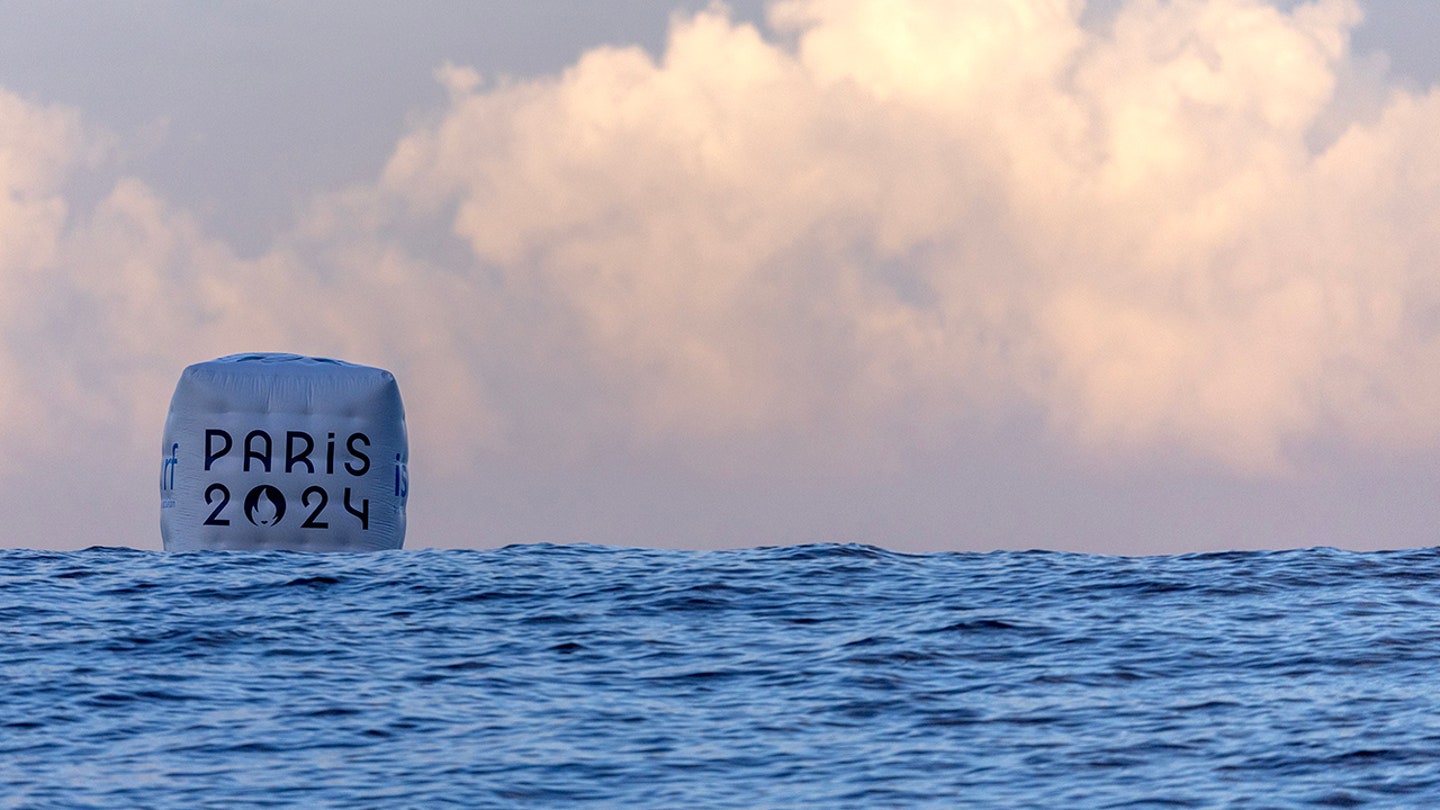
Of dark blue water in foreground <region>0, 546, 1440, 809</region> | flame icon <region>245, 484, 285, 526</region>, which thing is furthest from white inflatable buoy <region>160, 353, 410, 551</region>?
dark blue water in foreground <region>0, 546, 1440, 809</region>

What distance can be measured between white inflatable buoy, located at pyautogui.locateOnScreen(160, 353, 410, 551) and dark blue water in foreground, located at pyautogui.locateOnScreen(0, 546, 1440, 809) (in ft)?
1.75

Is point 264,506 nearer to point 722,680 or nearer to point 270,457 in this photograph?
point 270,457

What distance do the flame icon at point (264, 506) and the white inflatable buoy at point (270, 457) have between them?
13mm

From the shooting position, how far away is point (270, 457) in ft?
67.3

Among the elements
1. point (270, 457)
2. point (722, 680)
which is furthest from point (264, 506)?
point (722, 680)

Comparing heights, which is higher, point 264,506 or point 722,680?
point 264,506

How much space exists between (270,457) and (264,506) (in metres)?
0.63

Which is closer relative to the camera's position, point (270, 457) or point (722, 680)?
point (722, 680)

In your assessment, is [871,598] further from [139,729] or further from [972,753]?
[139,729]

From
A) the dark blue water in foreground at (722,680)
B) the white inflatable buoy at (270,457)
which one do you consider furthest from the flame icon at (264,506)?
the dark blue water in foreground at (722,680)

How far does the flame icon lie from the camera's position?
20.5 metres

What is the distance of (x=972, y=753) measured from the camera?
1192cm

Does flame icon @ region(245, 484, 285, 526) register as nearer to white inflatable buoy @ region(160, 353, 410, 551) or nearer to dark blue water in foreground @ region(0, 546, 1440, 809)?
white inflatable buoy @ region(160, 353, 410, 551)

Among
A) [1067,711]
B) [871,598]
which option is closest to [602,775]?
[1067,711]
